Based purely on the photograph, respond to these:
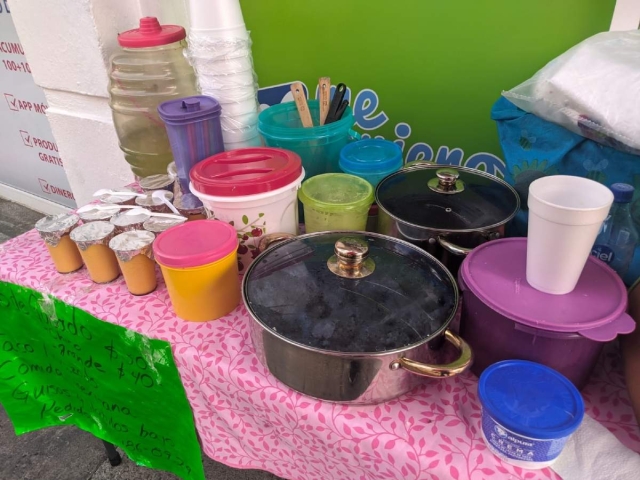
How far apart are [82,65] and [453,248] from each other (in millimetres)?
1445

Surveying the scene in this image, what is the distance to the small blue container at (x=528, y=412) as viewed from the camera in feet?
1.70

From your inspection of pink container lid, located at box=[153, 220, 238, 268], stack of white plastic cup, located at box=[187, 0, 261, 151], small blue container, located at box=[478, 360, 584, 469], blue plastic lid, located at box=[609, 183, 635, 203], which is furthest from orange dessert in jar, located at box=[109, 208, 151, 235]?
blue plastic lid, located at box=[609, 183, 635, 203]

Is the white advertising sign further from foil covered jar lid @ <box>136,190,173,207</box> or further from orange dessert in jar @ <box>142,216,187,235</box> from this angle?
orange dessert in jar @ <box>142,216,187,235</box>

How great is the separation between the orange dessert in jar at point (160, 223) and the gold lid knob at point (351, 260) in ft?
1.20

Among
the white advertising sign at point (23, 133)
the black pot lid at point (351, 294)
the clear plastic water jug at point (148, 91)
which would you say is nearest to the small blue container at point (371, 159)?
the black pot lid at point (351, 294)

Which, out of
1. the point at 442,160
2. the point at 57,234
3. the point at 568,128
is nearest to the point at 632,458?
the point at 568,128

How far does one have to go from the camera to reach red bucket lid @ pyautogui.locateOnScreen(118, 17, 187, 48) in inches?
43.9

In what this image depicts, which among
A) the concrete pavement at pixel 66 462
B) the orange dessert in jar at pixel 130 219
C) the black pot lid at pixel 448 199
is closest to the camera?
the black pot lid at pixel 448 199

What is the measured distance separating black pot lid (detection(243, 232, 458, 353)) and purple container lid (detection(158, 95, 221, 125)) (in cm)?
36

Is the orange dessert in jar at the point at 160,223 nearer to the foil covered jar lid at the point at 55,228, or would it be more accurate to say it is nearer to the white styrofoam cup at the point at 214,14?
the foil covered jar lid at the point at 55,228

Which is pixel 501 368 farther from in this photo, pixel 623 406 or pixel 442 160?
pixel 442 160

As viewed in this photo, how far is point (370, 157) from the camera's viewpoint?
985 millimetres

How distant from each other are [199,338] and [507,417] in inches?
20.4

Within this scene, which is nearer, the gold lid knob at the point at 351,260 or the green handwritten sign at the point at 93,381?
the gold lid knob at the point at 351,260
